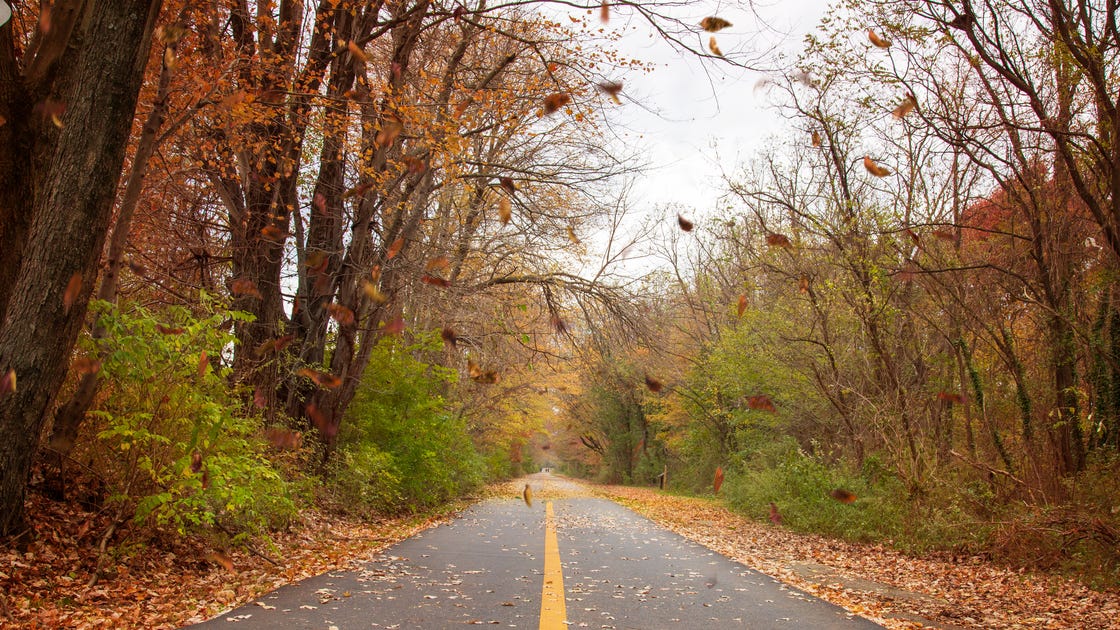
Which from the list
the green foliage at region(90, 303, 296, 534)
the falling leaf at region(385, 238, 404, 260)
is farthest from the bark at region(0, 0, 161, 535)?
the falling leaf at region(385, 238, 404, 260)

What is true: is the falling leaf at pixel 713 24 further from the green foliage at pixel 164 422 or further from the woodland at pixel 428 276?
the green foliage at pixel 164 422

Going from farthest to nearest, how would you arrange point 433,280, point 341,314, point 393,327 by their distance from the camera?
point 393,327 < point 341,314 < point 433,280

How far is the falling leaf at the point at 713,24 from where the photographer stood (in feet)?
23.0

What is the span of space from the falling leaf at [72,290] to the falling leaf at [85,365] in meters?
0.61

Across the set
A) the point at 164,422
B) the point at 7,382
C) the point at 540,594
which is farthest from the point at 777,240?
the point at 7,382

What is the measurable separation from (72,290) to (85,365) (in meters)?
0.82

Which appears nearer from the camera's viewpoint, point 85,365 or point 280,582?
point 85,365

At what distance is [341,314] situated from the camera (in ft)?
42.5

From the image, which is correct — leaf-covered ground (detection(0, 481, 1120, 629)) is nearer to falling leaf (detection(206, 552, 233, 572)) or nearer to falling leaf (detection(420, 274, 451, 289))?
falling leaf (detection(206, 552, 233, 572))

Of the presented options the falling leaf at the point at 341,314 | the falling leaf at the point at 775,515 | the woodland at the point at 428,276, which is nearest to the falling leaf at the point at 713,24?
the woodland at the point at 428,276

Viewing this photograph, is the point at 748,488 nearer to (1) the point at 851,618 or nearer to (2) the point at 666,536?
(2) the point at 666,536

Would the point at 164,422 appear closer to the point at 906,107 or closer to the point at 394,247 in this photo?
the point at 394,247

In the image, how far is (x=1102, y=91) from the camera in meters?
8.27

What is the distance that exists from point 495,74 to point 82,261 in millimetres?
8124
